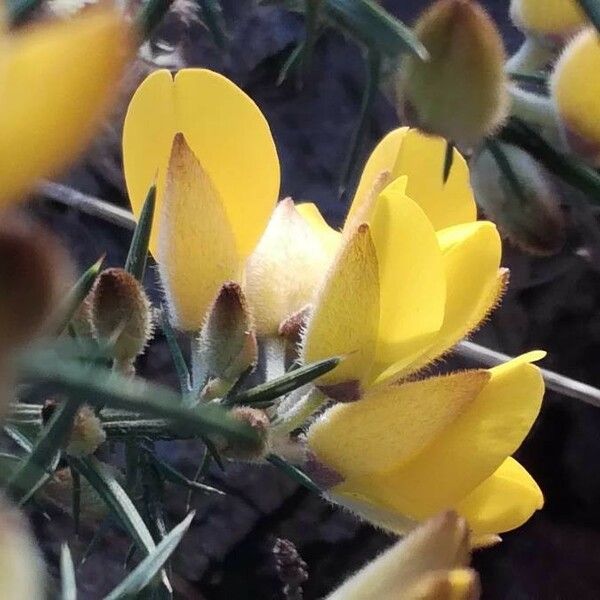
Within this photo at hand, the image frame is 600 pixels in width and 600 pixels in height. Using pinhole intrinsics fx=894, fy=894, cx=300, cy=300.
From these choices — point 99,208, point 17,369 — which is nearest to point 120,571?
point 99,208

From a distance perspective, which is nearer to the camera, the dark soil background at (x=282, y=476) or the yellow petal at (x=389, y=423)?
the yellow petal at (x=389, y=423)

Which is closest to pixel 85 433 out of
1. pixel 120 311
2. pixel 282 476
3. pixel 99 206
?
pixel 120 311

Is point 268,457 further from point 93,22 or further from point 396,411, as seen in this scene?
point 93,22

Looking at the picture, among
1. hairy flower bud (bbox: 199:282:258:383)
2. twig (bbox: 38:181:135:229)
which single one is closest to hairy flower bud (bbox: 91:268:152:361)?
hairy flower bud (bbox: 199:282:258:383)

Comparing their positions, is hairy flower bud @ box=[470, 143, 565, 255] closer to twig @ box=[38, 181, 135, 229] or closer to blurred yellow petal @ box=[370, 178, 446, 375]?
blurred yellow petal @ box=[370, 178, 446, 375]

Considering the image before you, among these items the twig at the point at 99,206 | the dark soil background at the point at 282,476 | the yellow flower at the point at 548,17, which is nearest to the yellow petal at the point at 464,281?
the yellow flower at the point at 548,17

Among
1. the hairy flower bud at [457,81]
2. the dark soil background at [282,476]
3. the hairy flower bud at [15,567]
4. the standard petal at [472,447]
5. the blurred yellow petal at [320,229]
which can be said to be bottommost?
the dark soil background at [282,476]

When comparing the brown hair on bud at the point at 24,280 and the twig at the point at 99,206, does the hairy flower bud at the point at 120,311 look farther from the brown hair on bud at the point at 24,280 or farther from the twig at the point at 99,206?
the twig at the point at 99,206
